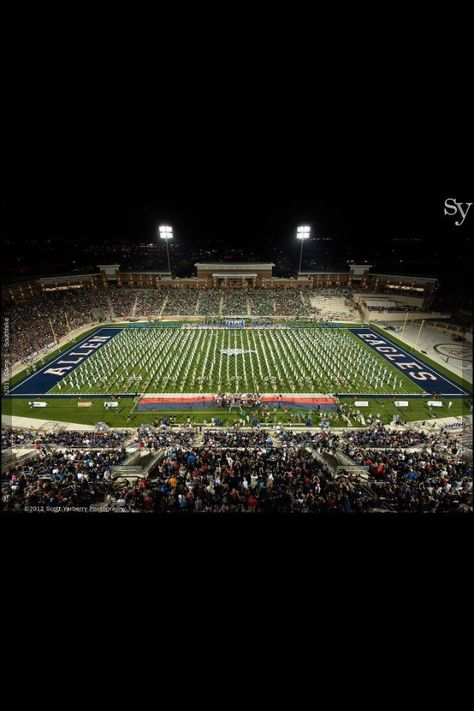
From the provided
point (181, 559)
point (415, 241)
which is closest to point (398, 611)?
point (181, 559)

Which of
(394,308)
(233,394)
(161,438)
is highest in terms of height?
(394,308)

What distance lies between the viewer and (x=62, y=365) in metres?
32.2

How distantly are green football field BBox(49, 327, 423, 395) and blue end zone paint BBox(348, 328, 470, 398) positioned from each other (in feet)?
3.23

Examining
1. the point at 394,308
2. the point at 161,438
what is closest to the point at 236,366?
the point at 161,438

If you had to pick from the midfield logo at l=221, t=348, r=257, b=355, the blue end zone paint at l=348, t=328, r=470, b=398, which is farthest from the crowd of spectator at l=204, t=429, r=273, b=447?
the blue end zone paint at l=348, t=328, r=470, b=398

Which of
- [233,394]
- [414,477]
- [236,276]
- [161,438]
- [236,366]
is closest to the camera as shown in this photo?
[414,477]

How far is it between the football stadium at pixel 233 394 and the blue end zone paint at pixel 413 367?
9.0 inches

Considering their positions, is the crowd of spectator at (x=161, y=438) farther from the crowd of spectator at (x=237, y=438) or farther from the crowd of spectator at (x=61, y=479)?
the crowd of spectator at (x=61, y=479)

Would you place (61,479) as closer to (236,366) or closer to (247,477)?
(247,477)

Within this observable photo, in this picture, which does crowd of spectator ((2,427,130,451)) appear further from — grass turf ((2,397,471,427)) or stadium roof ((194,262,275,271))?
stadium roof ((194,262,275,271))

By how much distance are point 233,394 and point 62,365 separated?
19.3 m

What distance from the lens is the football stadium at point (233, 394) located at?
1041 centimetres

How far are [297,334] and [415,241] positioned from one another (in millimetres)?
53508

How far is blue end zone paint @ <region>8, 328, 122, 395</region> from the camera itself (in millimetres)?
27119
